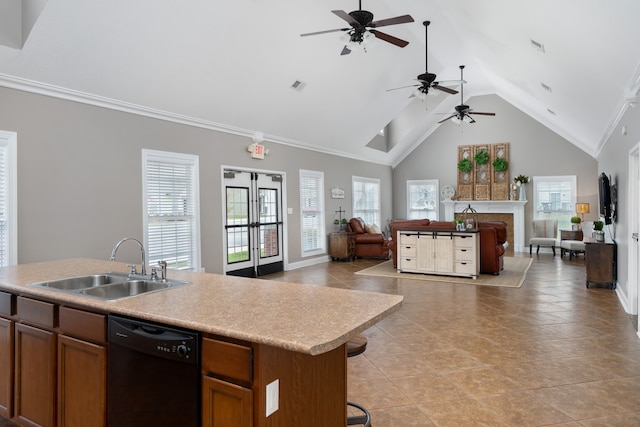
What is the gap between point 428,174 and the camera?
1223 cm

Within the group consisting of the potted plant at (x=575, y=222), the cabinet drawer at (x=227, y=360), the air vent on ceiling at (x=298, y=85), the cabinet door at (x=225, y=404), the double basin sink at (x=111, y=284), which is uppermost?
the air vent on ceiling at (x=298, y=85)

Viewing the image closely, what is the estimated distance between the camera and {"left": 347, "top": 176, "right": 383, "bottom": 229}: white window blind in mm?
10737

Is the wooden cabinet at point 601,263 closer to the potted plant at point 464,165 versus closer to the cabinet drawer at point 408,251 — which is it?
the cabinet drawer at point 408,251

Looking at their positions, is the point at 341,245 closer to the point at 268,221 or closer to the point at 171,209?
the point at 268,221

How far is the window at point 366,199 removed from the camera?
35.2 feet

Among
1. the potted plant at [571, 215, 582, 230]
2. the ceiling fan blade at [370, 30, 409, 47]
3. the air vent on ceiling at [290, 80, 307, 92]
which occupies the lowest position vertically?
the potted plant at [571, 215, 582, 230]

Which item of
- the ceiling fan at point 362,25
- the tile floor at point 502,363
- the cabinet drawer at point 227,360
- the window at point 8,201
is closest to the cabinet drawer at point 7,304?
the cabinet drawer at point 227,360

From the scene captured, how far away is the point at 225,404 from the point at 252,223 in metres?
5.91

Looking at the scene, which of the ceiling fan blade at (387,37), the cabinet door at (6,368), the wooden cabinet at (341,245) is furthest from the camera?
the wooden cabinet at (341,245)

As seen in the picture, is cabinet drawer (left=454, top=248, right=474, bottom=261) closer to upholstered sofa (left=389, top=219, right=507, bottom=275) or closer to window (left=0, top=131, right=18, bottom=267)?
upholstered sofa (left=389, top=219, right=507, bottom=275)

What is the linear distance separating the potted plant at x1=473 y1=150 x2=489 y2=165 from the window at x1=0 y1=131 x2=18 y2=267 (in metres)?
10.6

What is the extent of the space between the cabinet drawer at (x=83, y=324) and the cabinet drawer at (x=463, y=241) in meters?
6.08

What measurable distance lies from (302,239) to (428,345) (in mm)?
5127

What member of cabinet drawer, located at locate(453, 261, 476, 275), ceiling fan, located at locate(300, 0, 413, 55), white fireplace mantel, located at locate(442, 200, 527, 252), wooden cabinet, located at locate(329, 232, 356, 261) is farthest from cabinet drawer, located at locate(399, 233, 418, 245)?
white fireplace mantel, located at locate(442, 200, 527, 252)
